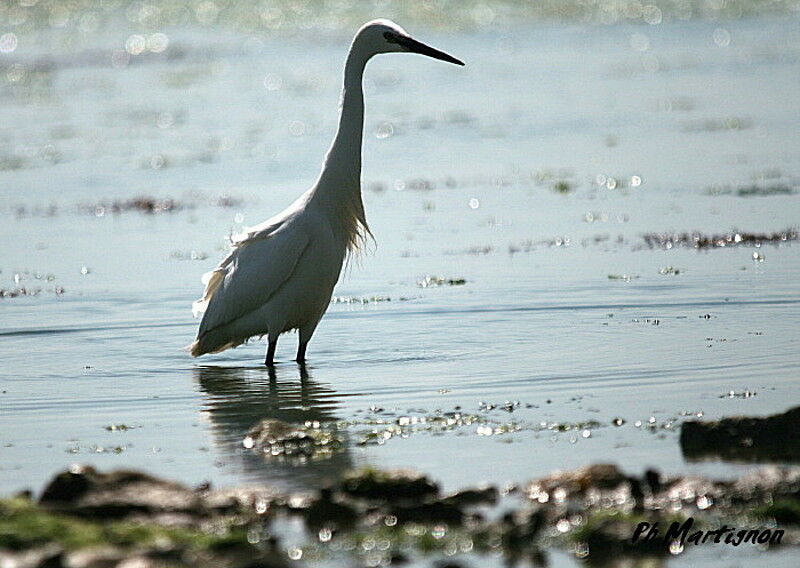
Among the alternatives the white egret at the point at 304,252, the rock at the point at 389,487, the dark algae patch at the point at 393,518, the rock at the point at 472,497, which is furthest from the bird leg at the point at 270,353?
the rock at the point at 472,497

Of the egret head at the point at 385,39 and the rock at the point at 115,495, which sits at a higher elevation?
the egret head at the point at 385,39

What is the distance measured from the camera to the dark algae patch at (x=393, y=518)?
18.0ft

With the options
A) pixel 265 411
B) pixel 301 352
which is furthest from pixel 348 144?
pixel 265 411

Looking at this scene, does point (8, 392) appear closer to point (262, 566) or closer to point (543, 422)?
point (543, 422)

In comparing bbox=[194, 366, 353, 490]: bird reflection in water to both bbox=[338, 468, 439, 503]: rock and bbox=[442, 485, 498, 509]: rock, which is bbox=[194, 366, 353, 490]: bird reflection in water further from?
bbox=[442, 485, 498, 509]: rock

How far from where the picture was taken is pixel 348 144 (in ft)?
32.0

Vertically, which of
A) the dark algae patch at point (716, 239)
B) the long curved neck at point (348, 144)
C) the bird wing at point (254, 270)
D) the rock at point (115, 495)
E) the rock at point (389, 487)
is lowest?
the rock at point (389, 487)

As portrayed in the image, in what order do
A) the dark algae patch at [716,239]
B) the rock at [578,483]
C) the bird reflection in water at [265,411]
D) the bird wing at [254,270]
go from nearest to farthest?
the rock at [578,483] → the bird reflection in water at [265,411] → the bird wing at [254,270] → the dark algae patch at [716,239]

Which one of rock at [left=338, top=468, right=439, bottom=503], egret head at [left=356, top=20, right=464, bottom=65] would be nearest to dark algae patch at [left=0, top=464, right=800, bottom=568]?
rock at [left=338, top=468, right=439, bottom=503]

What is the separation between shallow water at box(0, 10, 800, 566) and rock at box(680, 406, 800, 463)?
0.51ft
